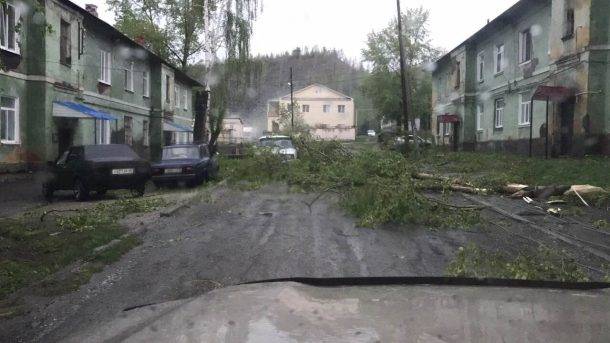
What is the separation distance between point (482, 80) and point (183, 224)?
24621 millimetres

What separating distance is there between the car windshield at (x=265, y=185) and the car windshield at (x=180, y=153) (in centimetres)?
7

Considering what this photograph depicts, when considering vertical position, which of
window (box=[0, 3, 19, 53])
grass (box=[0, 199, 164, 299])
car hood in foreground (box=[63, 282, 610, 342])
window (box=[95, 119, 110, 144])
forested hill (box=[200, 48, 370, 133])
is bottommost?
grass (box=[0, 199, 164, 299])

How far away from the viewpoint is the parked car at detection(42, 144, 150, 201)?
1321 cm

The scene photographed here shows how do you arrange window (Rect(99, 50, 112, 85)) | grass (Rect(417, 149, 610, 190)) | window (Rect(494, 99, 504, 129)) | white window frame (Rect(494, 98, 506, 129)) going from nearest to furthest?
grass (Rect(417, 149, 610, 190))
window (Rect(99, 50, 112, 85))
white window frame (Rect(494, 98, 506, 129))
window (Rect(494, 99, 504, 129))

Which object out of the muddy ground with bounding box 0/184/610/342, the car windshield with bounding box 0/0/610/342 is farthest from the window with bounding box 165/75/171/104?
the muddy ground with bounding box 0/184/610/342

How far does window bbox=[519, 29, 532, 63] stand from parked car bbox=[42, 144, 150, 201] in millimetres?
17131

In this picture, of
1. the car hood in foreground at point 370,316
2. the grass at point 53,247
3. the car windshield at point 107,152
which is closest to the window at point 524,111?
the car windshield at point 107,152

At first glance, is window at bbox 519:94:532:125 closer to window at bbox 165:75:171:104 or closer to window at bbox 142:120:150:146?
window at bbox 142:120:150:146

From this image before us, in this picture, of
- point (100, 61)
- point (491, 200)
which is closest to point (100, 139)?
point (100, 61)

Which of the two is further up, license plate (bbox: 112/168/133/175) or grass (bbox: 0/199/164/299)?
license plate (bbox: 112/168/133/175)

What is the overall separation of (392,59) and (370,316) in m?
49.0

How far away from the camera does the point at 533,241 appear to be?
7.11 metres

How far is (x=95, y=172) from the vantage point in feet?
43.1

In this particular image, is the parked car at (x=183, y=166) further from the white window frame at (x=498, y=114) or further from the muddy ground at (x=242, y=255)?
the white window frame at (x=498, y=114)
